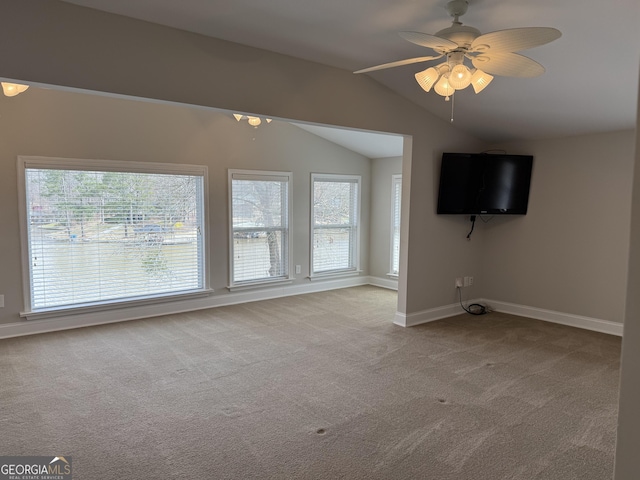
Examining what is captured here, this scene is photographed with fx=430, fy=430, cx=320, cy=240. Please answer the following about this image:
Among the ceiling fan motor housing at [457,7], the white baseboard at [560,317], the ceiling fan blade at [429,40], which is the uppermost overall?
the ceiling fan motor housing at [457,7]

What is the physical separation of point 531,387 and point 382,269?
3879 millimetres

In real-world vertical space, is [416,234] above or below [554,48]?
below

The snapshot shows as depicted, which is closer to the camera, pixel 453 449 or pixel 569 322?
pixel 453 449

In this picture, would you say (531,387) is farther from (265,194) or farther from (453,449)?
(265,194)

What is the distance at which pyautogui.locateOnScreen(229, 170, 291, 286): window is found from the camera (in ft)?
18.9

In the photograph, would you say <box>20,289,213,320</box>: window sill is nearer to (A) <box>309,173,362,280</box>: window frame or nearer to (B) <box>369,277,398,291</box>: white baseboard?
(A) <box>309,173,362,280</box>: window frame

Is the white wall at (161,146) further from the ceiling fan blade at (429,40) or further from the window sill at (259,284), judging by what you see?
the ceiling fan blade at (429,40)

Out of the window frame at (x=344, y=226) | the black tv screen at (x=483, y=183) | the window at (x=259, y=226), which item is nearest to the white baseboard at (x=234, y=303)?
the window at (x=259, y=226)

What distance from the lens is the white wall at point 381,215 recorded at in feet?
22.6

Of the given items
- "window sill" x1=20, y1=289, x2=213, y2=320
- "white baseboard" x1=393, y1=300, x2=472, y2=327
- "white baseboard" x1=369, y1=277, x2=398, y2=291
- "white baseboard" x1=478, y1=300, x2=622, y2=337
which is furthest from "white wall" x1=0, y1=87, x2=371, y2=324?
"white baseboard" x1=478, y1=300, x2=622, y2=337

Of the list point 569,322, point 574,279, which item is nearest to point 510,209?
point 574,279

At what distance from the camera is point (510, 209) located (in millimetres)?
5121

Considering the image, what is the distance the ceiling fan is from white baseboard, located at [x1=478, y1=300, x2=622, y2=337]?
3.38 metres

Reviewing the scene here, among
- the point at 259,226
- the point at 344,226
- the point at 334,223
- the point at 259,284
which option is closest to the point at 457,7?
the point at 259,226
